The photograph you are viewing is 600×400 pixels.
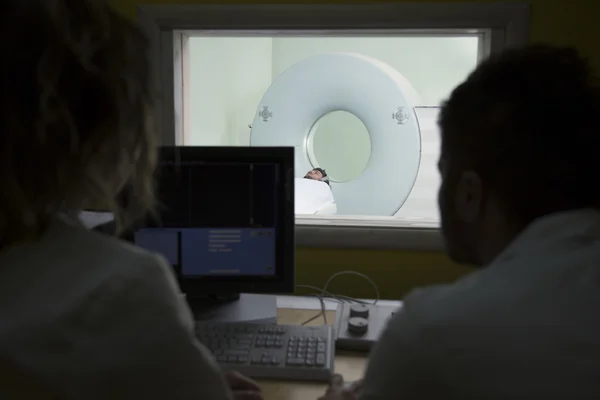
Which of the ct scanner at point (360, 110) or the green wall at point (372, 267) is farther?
the ct scanner at point (360, 110)

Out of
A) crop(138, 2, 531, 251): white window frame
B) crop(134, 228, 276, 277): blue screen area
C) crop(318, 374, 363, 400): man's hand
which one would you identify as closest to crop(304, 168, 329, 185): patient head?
crop(138, 2, 531, 251): white window frame

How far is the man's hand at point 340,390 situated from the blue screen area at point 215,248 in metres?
0.32

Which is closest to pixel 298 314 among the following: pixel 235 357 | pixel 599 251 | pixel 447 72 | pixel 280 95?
pixel 235 357

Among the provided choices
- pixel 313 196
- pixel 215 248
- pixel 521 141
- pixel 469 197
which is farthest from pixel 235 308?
pixel 313 196

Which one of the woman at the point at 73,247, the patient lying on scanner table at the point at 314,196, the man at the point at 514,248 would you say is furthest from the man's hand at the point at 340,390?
the patient lying on scanner table at the point at 314,196

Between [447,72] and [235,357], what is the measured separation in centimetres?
310

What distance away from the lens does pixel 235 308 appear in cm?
131

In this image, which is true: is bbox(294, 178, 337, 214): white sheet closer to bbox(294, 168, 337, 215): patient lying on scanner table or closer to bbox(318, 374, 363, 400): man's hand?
bbox(294, 168, 337, 215): patient lying on scanner table

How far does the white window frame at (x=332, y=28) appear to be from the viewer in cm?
143

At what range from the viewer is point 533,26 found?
143 centimetres

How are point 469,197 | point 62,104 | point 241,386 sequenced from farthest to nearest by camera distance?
1. point 241,386
2. point 469,197
3. point 62,104

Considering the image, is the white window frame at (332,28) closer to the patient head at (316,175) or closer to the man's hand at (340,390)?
the man's hand at (340,390)

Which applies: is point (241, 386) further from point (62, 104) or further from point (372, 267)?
point (372, 267)

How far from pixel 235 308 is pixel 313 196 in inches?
53.7
